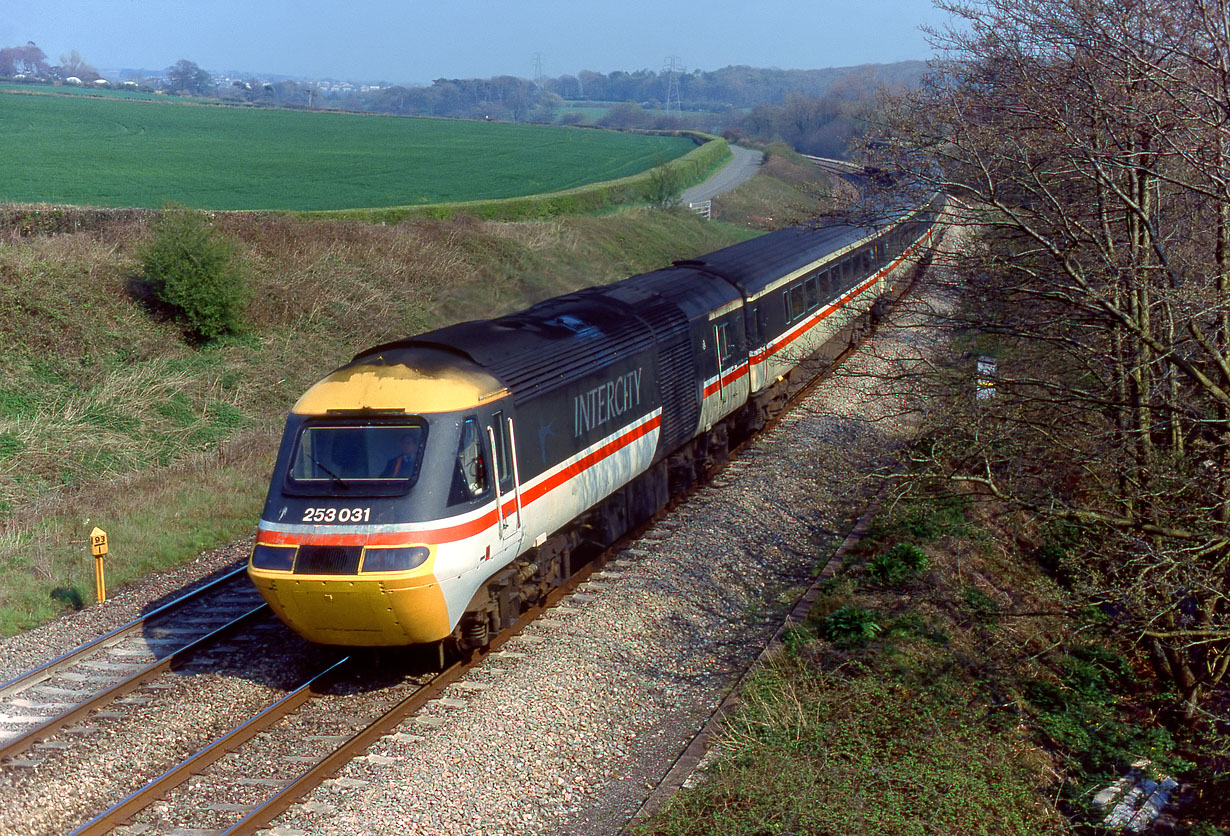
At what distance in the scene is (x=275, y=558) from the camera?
9211mm

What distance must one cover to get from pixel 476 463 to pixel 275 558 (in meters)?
1.93

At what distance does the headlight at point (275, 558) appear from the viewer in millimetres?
9133

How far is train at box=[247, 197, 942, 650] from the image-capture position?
9.08 m

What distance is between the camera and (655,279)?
16531 millimetres

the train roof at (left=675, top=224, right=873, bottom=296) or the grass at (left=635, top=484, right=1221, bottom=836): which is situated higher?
the train roof at (left=675, top=224, right=873, bottom=296)

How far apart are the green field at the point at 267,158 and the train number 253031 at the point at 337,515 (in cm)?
2140

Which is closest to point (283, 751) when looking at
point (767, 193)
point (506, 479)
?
point (506, 479)

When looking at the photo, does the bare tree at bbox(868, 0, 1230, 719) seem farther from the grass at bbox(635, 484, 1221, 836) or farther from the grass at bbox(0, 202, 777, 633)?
the grass at bbox(0, 202, 777, 633)

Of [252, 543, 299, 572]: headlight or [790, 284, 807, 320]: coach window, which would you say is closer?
[252, 543, 299, 572]: headlight

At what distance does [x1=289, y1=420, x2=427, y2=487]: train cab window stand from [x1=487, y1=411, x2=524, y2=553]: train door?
81cm

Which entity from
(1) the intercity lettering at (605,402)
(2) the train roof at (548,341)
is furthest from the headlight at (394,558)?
(1) the intercity lettering at (605,402)

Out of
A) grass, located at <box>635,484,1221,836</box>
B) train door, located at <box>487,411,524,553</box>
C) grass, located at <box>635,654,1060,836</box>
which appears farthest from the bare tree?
train door, located at <box>487,411,524,553</box>

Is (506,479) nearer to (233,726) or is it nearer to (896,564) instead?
(233,726)

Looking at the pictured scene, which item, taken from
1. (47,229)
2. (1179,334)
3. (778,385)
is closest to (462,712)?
(1179,334)
